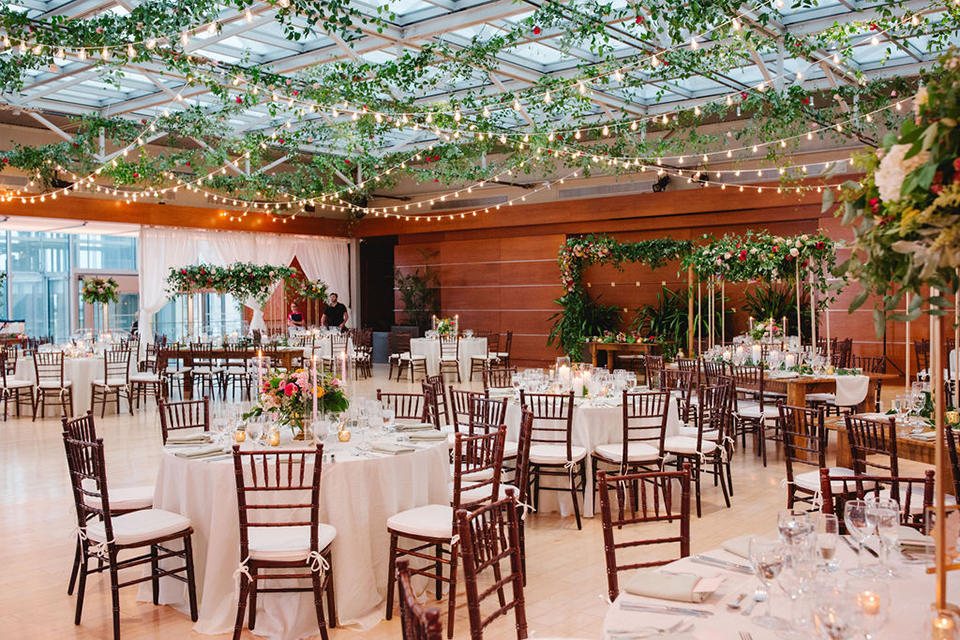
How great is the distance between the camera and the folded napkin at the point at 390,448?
14.6 feet

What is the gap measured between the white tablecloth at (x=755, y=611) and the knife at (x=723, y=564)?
0.05 metres

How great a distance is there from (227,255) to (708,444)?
47.0ft

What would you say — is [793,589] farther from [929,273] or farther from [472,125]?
[472,125]

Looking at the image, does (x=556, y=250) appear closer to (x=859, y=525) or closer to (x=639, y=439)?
(x=639, y=439)

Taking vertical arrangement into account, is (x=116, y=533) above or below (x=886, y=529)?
below

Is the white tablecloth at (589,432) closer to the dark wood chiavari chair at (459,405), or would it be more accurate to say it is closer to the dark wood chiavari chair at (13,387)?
the dark wood chiavari chair at (459,405)

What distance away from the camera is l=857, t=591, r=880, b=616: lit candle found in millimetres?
1709

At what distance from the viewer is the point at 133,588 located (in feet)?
15.4

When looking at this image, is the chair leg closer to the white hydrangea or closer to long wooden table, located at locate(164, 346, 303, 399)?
the white hydrangea

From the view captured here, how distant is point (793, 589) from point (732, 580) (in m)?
0.51

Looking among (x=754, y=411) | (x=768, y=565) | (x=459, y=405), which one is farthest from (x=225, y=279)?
(x=768, y=565)

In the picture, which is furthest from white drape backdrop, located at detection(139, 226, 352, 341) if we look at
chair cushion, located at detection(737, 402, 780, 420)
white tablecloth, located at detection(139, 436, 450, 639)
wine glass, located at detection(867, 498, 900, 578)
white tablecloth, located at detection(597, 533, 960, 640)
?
wine glass, located at detection(867, 498, 900, 578)

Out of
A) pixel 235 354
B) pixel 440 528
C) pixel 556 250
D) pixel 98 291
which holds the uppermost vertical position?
pixel 556 250

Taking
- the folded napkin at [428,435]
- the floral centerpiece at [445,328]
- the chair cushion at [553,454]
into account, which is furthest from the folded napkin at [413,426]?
the floral centerpiece at [445,328]
